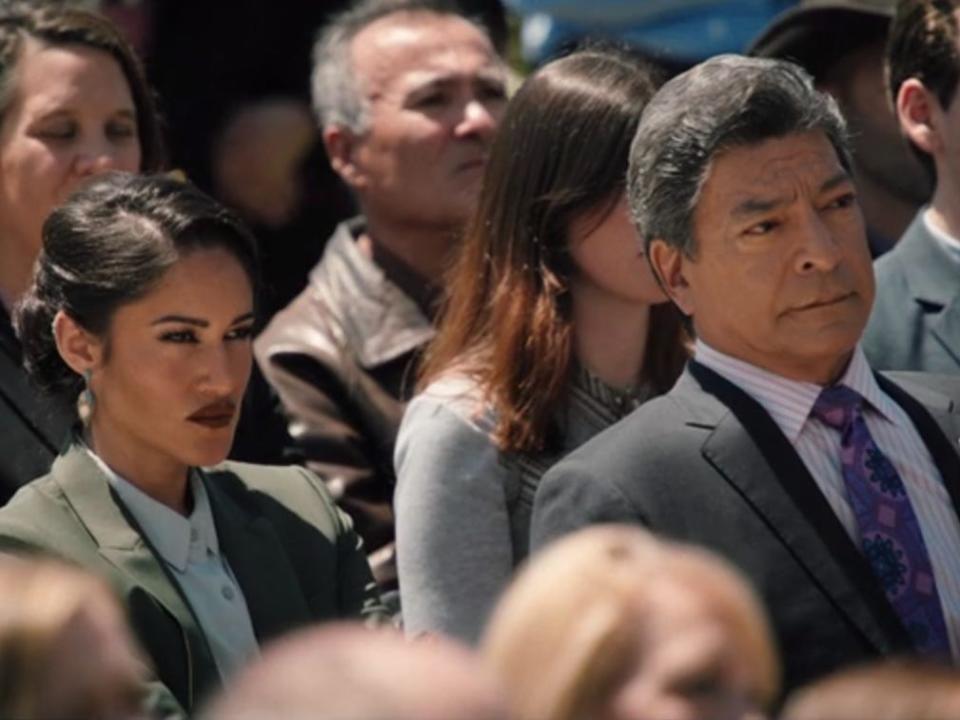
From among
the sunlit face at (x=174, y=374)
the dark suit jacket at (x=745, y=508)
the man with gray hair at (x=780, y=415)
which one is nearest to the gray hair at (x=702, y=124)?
the man with gray hair at (x=780, y=415)

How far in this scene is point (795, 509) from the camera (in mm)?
4379

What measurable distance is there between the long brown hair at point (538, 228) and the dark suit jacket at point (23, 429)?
2.26ft

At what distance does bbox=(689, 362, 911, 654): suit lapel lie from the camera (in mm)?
4320

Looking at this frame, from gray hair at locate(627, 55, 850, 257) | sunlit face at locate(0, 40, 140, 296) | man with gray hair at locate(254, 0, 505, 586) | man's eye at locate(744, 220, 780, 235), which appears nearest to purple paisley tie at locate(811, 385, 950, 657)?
man's eye at locate(744, 220, 780, 235)

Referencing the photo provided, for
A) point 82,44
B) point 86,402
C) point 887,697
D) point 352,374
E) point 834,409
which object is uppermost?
point 82,44

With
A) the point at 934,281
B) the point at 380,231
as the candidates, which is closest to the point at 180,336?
the point at 934,281

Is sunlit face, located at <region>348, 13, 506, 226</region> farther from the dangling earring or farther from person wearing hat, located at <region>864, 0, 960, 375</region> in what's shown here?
the dangling earring

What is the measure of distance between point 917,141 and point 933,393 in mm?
1173

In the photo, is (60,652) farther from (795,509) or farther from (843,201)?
(843,201)

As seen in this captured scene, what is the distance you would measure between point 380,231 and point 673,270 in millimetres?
1873

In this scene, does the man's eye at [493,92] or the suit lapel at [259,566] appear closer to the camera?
the suit lapel at [259,566]

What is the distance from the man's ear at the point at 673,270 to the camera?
462cm

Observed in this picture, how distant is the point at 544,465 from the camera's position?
16.5 ft

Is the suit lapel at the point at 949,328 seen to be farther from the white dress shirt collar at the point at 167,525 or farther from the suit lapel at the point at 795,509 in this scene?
the white dress shirt collar at the point at 167,525
